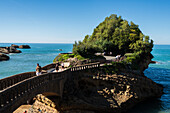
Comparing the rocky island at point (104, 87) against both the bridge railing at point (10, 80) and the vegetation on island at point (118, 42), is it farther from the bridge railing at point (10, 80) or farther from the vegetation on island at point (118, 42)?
the bridge railing at point (10, 80)

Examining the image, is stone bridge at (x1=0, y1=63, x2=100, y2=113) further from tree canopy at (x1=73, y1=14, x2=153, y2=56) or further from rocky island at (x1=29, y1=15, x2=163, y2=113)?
tree canopy at (x1=73, y1=14, x2=153, y2=56)

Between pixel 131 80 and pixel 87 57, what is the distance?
32.6 ft

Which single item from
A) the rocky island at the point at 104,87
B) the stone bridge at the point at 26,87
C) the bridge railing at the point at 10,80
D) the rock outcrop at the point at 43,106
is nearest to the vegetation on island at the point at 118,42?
the rocky island at the point at 104,87

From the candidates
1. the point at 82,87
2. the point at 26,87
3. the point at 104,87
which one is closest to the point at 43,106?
the point at 82,87

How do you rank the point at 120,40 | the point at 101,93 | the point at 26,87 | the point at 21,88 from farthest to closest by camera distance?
the point at 120,40, the point at 101,93, the point at 26,87, the point at 21,88

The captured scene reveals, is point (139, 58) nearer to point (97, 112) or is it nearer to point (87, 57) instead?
point (87, 57)

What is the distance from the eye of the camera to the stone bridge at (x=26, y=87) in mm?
11164

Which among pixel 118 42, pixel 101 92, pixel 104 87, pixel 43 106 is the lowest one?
pixel 43 106

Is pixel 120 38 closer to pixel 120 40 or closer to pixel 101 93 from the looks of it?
pixel 120 40

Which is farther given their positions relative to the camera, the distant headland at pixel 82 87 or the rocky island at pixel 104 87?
the rocky island at pixel 104 87

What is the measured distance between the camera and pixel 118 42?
42.9 metres

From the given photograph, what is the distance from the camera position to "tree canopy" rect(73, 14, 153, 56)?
38.4 m

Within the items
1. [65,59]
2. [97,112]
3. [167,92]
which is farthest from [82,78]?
[167,92]

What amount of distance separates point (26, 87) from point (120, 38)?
33042mm
